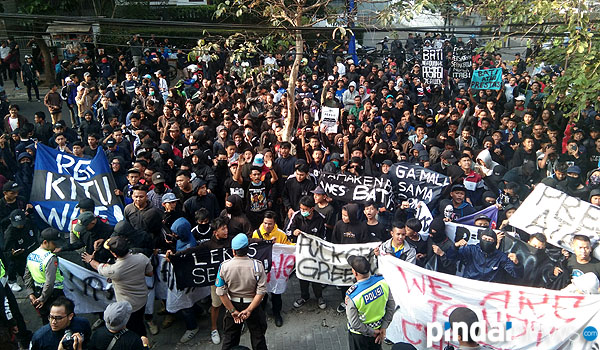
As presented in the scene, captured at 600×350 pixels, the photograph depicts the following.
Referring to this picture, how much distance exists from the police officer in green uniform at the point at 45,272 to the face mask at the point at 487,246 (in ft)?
16.4

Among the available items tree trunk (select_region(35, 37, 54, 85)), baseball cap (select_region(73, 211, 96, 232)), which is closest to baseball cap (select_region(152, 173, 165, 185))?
baseball cap (select_region(73, 211, 96, 232))

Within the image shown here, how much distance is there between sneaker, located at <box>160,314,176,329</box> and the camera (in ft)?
21.4

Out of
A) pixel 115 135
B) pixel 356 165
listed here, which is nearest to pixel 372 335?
pixel 356 165

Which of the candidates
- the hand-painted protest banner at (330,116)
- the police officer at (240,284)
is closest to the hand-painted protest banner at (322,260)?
the police officer at (240,284)

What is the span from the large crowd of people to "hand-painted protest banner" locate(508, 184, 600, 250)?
0.97ft

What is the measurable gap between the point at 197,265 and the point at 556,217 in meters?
4.81

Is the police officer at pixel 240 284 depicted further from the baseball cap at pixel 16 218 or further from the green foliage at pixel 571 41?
the green foliage at pixel 571 41

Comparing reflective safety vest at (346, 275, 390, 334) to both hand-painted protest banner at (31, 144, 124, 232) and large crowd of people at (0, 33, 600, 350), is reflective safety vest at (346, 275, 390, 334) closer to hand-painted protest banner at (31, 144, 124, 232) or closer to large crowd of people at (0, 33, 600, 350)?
large crowd of people at (0, 33, 600, 350)

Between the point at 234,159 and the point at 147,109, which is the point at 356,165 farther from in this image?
the point at 147,109

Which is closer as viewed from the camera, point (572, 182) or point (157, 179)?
point (157, 179)

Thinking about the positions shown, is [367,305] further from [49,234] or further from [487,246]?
[49,234]

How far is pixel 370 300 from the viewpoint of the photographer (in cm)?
486

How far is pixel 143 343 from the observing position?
4.54 m

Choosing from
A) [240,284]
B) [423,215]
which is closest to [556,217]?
[423,215]
